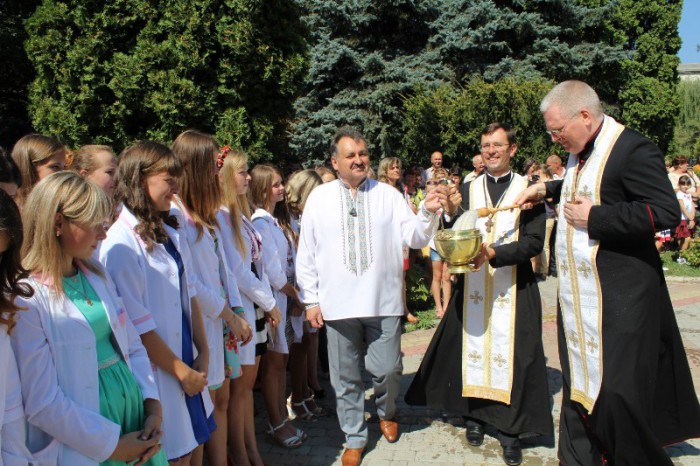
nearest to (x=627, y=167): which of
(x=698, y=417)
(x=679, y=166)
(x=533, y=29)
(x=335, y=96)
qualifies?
(x=698, y=417)

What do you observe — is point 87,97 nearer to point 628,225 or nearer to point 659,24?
point 628,225

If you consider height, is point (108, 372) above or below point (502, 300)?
above

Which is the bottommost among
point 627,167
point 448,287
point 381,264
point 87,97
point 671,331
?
point 448,287

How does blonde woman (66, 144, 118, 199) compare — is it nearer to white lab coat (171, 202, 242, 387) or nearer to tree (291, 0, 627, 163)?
white lab coat (171, 202, 242, 387)

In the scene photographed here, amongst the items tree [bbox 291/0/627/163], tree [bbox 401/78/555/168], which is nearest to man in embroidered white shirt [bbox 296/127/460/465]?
tree [bbox 401/78/555/168]

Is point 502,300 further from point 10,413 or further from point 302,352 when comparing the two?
point 10,413

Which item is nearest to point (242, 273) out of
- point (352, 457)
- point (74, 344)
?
point (352, 457)

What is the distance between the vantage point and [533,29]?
16.6m

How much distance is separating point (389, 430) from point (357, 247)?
1434 mm

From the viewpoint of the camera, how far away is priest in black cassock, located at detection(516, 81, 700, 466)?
3277mm

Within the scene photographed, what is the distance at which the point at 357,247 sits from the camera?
14.0 feet

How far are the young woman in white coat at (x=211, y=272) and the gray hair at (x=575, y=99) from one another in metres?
2.05

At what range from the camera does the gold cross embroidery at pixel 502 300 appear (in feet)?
14.5

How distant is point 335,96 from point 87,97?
9755 millimetres
